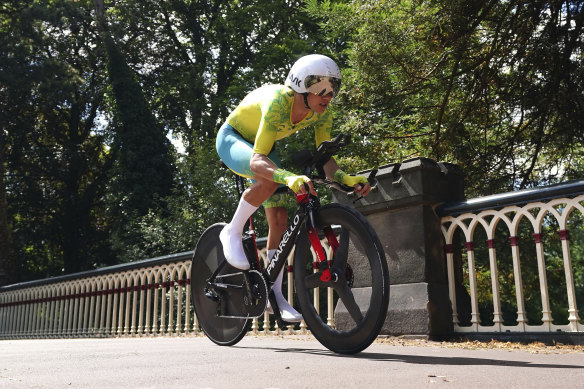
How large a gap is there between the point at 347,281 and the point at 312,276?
0.25 meters

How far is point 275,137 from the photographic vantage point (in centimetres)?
421

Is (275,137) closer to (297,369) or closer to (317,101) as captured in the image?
(317,101)

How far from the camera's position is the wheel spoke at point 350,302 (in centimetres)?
372

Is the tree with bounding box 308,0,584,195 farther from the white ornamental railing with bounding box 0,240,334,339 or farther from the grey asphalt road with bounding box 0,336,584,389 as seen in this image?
the grey asphalt road with bounding box 0,336,584,389

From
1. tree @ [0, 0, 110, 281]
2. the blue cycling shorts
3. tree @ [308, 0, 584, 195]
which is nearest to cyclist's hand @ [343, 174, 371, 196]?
the blue cycling shorts

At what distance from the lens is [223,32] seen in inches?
1041

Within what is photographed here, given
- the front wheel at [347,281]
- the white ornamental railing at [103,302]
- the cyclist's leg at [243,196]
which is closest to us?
the front wheel at [347,281]

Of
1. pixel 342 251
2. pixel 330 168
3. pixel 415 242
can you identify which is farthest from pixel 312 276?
pixel 415 242

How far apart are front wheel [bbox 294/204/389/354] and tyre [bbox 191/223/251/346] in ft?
3.12

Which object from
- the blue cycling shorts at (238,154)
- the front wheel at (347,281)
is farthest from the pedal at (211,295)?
the front wheel at (347,281)

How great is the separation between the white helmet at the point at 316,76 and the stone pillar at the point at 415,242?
5.77ft

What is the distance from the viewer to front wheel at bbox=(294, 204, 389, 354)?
3.59 metres

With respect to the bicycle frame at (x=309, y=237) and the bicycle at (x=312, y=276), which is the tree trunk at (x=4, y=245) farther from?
the bicycle frame at (x=309, y=237)

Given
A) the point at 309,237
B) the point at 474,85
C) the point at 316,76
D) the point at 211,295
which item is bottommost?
the point at 211,295
